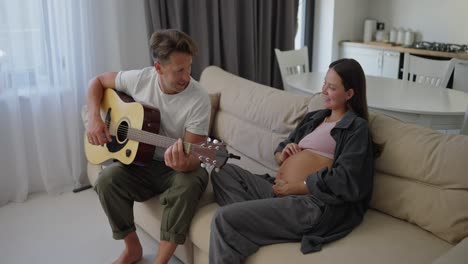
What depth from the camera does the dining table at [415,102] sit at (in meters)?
2.51

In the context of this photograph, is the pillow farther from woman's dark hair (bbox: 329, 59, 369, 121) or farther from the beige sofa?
woman's dark hair (bbox: 329, 59, 369, 121)

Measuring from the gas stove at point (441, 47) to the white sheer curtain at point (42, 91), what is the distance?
323cm

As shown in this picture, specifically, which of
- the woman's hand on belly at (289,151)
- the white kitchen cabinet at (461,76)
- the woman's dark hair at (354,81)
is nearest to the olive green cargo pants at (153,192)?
the woman's hand on belly at (289,151)

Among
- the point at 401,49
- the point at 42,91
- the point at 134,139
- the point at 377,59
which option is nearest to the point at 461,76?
the point at 401,49

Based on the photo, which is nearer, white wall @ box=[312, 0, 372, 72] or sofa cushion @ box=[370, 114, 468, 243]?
sofa cushion @ box=[370, 114, 468, 243]

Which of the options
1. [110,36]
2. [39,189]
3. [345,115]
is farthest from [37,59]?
[345,115]

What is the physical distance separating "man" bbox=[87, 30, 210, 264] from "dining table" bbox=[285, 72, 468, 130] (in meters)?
1.17

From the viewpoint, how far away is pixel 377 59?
474 cm

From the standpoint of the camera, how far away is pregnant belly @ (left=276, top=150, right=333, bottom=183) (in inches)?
75.9

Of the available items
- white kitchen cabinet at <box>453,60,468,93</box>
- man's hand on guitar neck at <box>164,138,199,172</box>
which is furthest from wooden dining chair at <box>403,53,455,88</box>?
man's hand on guitar neck at <box>164,138,199,172</box>

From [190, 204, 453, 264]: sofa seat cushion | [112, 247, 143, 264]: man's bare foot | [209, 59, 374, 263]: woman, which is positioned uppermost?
[209, 59, 374, 263]: woman

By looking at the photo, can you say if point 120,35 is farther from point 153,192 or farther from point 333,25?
point 333,25

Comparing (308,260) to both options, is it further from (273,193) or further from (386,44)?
(386,44)

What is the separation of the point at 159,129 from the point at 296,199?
0.73 meters
